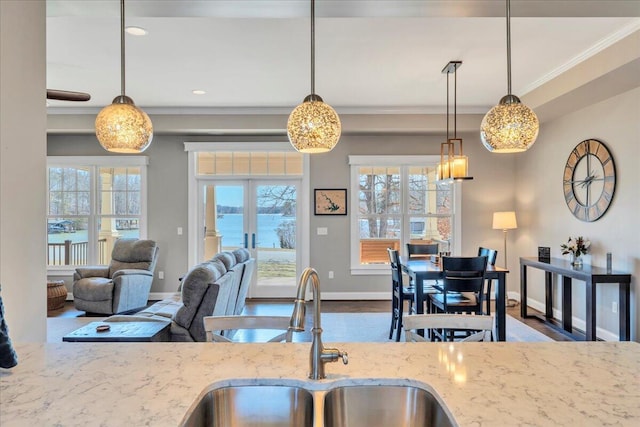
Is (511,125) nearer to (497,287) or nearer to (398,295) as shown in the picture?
(497,287)

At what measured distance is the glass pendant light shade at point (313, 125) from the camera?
161 centimetres

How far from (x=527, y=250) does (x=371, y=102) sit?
3.16 metres

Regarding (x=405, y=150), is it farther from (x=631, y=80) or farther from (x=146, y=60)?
(x=146, y=60)

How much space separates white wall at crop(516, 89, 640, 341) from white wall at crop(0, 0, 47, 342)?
15.7 ft

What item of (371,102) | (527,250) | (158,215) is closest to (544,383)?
(371,102)

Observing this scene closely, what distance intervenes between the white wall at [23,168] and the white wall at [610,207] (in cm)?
479

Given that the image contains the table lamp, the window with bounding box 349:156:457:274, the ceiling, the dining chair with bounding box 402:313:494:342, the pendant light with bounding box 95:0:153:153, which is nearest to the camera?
the pendant light with bounding box 95:0:153:153

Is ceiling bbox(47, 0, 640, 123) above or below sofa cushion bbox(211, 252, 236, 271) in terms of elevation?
above

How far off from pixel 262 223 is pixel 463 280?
3.56m

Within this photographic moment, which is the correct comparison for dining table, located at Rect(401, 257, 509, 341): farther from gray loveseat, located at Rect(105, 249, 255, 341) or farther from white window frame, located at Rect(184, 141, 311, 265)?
white window frame, located at Rect(184, 141, 311, 265)

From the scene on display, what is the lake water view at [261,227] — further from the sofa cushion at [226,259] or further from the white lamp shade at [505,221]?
the white lamp shade at [505,221]

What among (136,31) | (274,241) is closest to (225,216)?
(274,241)

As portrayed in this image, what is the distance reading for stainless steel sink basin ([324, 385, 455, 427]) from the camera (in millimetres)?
1220

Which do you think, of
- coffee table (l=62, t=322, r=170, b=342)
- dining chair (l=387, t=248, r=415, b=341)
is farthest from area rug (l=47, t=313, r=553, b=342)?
coffee table (l=62, t=322, r=170, b=342)
